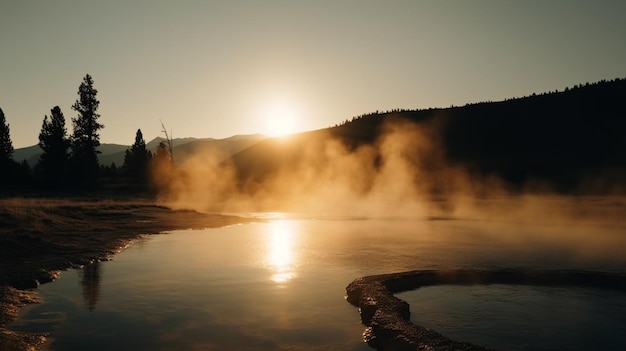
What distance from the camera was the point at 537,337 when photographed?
9391 mm

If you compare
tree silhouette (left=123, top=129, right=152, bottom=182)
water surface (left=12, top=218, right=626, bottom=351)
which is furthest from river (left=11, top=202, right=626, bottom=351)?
tree silhouette (left=123, top=129, right=152, bottom=182)

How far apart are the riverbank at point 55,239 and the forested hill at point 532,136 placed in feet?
174

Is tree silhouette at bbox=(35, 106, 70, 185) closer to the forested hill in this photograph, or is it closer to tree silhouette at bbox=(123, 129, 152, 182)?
tree silhouette at bbox=(123, 129, 152, 182)

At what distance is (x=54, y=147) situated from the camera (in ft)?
194

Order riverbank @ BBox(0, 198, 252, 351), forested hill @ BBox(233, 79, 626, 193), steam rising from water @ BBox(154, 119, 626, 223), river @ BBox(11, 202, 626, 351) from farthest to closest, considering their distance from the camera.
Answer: forested hill @ BBox(233, 79, 626, 193) < steam rising from water @ BBox(154, 119, 626, 223) < riverbank @ BBox(0, 198, 252, 351) < river @ BBox(11, 202, 626, 351)

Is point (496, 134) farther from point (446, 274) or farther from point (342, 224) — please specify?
point (446, 274)

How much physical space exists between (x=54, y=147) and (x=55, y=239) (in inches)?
1729

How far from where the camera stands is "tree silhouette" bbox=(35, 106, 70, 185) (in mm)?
57531

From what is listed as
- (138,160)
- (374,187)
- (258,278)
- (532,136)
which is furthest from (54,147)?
(532,136)

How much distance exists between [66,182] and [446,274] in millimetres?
52563

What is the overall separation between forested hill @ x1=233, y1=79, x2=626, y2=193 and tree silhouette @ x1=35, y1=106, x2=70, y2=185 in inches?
1514

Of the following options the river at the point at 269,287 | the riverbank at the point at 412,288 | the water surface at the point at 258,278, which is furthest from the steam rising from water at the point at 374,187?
the riverbank at the point at 412,288

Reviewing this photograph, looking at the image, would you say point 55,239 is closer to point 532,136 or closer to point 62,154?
point 62,154

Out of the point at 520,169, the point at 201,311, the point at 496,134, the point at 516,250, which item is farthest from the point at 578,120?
the point at 201,311
